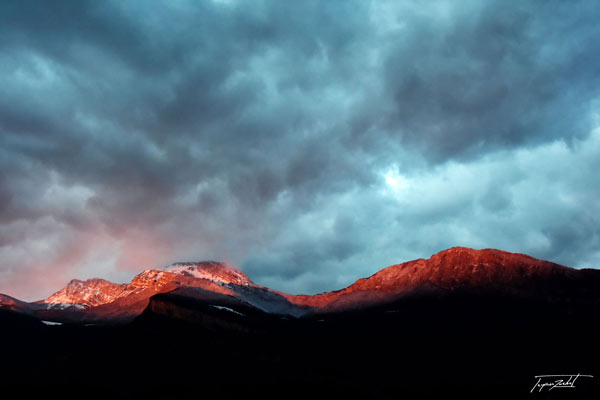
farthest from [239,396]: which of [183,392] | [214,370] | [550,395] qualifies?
[550,395]

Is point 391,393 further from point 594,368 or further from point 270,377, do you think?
point 594,368

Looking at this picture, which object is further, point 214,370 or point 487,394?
point 214,370

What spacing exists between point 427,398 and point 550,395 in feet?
125

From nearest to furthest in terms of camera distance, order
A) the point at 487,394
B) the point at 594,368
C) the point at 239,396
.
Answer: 1. the point at 239,396
2. the point at 487,394
3. the point at 594,368

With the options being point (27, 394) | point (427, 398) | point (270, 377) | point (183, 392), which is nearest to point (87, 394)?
point (27, 394)

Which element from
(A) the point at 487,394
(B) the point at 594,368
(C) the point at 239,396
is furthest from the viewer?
(B) the point at 594,368

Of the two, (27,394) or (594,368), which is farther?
(594,368)

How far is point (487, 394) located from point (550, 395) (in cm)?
1957

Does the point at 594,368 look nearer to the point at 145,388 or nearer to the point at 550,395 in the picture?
the point at 550,395

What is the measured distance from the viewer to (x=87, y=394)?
169 meters

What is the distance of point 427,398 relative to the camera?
17738 centimetres
